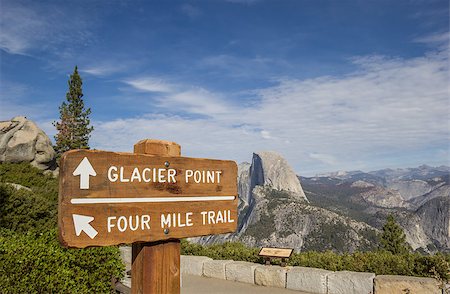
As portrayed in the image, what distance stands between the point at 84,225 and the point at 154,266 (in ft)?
1.90

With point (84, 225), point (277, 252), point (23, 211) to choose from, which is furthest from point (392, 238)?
→ point (84, 225)

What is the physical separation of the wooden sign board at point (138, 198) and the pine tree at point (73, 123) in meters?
32.7

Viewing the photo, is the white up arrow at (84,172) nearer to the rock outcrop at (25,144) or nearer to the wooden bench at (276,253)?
the wooden bench at (276,253)

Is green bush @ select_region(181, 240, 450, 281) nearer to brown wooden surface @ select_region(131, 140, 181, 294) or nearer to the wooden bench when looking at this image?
the wooden bench

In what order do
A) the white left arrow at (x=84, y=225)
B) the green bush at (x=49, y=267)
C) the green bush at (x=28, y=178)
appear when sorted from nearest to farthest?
the white left arrow at (x=84, y=225)
the green bush at (x=49, y=267)
the green bush at (x=28, y=178)

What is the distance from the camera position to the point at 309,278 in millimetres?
7977

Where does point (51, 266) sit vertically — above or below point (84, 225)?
below

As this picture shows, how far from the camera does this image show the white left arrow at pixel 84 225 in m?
2.01

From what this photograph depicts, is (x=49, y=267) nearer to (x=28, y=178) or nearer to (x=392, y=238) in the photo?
(x=28, y=178)

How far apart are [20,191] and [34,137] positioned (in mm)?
9072

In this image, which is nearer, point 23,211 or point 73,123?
point 23,211

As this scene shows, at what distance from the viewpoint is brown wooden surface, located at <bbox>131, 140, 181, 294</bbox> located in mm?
2340

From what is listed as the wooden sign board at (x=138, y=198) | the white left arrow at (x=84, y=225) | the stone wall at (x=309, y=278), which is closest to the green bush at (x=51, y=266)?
the stone wall at (x=309, y=278)

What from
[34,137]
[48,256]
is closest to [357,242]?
[34,137]
